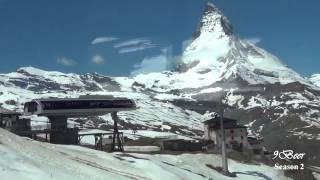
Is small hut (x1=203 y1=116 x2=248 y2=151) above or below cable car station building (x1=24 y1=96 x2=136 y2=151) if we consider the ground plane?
below

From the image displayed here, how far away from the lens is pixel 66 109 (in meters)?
79.0

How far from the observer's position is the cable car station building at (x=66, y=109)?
78.2 metres

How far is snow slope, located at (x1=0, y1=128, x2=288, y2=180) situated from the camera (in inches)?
1598

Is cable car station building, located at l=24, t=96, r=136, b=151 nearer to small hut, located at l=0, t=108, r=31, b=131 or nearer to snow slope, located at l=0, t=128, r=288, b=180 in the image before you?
small hut, located at l=0, t=108, r=31, b=131

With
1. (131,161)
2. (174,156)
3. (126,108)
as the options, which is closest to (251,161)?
(174,156)

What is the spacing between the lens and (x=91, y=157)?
56.6m

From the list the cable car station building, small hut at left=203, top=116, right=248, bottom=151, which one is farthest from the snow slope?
small hut at left=203, top=116, right=248, bottom=151

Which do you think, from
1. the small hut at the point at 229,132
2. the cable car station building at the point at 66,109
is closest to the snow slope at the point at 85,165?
the cable car station building at the point at 66,109

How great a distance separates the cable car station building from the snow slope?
50.3 ft

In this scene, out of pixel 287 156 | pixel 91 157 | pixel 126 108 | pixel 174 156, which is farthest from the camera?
pixel 287 156

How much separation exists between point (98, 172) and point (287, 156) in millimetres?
71005

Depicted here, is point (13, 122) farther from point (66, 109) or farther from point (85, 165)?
point (85, 165)

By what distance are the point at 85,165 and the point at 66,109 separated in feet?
103

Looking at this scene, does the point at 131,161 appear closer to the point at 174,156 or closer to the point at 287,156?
the point at 174,156
